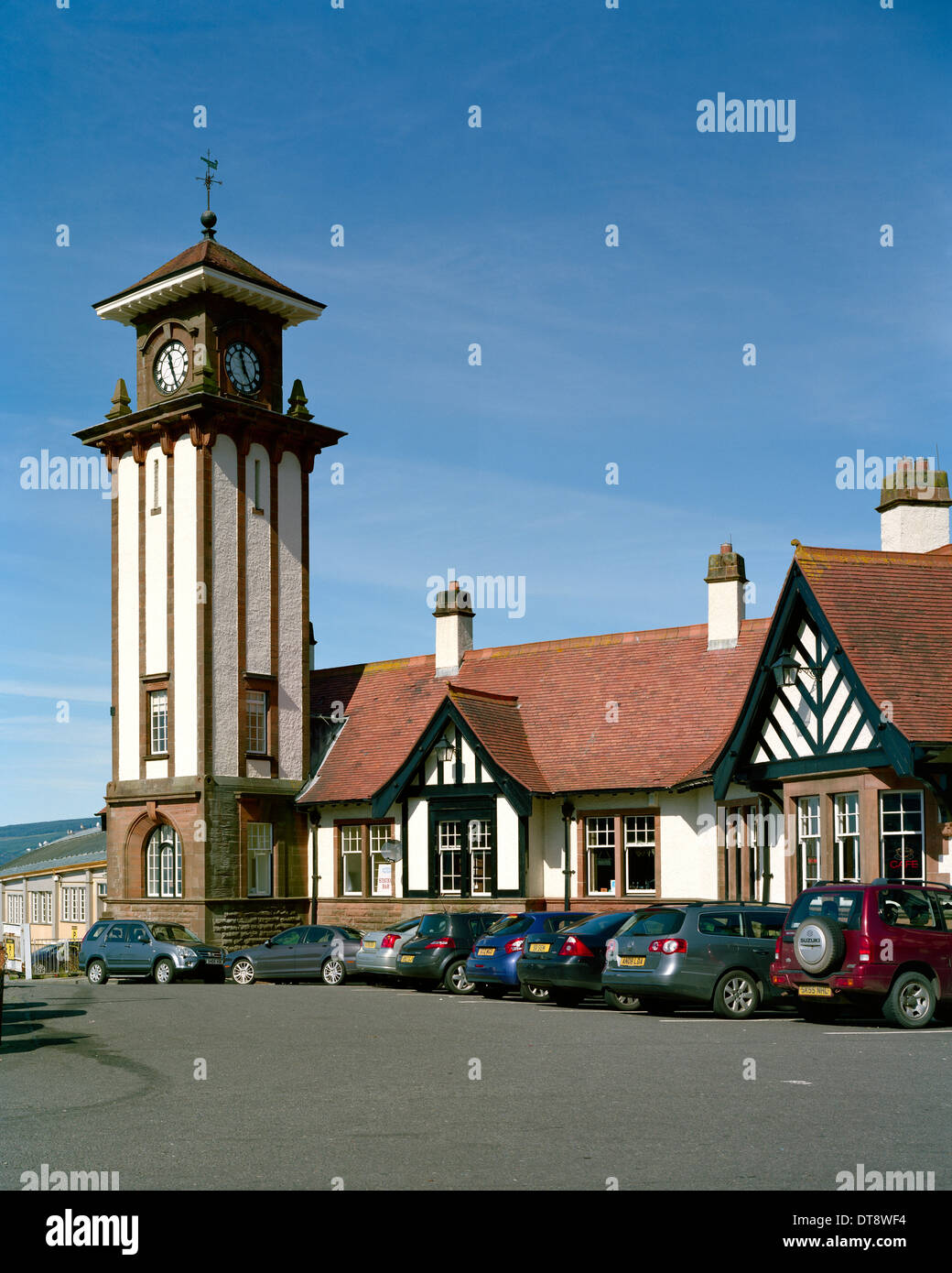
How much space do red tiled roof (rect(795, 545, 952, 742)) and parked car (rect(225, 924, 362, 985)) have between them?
40.1 feet

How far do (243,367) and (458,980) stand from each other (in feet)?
70.8

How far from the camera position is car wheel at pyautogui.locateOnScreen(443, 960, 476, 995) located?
1088 inches

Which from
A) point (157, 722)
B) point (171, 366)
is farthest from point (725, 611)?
point (171, 366)

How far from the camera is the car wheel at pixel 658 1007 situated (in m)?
20.8

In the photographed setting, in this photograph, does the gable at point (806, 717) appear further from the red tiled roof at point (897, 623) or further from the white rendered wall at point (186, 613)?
the white rendered wall at point (186, 613)

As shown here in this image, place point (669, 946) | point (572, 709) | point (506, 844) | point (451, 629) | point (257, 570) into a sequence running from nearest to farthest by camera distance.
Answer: point (669, 946) < point (506, 844) < point (572, 709) < point (257, 570) < point (451, 629)

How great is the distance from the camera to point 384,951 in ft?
96.2

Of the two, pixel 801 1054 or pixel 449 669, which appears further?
pixel 449 669

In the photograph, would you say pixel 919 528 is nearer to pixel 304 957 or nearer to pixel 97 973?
pixel 304 957

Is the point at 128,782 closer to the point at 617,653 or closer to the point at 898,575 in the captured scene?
the point at 617,653

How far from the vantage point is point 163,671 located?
41656 millimetres

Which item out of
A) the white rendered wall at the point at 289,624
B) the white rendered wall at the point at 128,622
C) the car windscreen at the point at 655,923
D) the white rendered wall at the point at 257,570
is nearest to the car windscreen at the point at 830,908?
the car windscreen at the point at 655,923

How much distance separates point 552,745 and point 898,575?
40.2 feet
